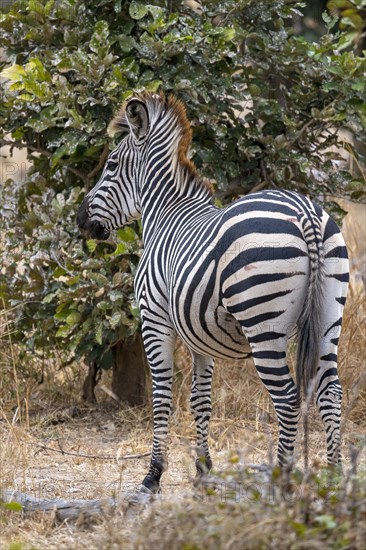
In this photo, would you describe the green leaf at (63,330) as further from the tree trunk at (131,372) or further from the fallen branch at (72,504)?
the fallen branch at (72,504)

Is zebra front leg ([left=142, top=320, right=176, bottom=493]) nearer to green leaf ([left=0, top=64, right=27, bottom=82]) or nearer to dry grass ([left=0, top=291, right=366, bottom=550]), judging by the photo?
dry grass ([left=0, top=291, right=366, bottom=550])

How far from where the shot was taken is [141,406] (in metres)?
7.28

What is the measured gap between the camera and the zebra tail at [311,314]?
4496mm

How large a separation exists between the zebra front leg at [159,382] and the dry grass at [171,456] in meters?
0.13

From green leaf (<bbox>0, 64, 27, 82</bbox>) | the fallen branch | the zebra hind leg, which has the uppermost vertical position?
green leaf (<bbox>0, 64, 27, 82</bbox>)

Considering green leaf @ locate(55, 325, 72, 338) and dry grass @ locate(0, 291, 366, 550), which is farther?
green leaf @ locate(55, 325, 72, 338)

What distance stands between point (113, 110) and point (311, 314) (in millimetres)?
2806

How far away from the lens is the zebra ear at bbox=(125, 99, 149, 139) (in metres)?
5.66

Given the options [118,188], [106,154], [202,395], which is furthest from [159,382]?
[106,154]

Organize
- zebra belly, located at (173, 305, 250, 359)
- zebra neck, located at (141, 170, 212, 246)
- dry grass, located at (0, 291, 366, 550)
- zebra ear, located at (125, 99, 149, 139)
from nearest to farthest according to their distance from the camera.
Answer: dry grass, located at (0, 291, 366, 550) < zebra belly, located at (173, 305, 250, 359) < zebra neck, located at (141, 170, 212, 246) < zebra ear, located at (125, 99, 149, 139)

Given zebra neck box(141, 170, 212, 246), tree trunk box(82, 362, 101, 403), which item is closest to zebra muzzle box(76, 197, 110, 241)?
zebra neck box(141, 170, 212, 246)

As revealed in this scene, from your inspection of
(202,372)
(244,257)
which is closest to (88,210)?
(202,372)

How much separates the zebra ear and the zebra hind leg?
1878 mm

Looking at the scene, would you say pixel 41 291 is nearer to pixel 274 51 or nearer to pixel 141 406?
pixel 141 406
